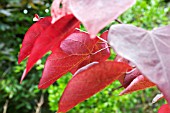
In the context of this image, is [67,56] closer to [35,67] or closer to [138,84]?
[138,84]

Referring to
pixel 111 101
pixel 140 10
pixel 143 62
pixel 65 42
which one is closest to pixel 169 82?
pixel 143 62

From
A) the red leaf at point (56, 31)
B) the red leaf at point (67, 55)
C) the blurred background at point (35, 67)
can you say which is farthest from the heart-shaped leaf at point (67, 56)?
the blurred background at point (35, 67)

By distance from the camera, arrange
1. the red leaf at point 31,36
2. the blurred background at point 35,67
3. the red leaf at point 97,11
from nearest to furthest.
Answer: the red leaf at point 97,11 → the red leaf at point 31,36 → the blurred background at point 35,67

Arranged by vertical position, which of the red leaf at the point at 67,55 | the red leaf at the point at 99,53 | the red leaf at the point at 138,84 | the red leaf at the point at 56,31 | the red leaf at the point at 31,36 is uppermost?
the red leaf at the point at 56,31

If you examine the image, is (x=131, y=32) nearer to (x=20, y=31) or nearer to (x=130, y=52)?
(x=130, y=52)

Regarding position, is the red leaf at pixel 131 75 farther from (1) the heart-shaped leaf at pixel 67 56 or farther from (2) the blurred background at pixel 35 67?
(2) the blurred background at pixel 35 67

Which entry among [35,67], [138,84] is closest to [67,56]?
[138,84]

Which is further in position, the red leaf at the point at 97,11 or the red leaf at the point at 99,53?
the red leaf at the point at 99,53
